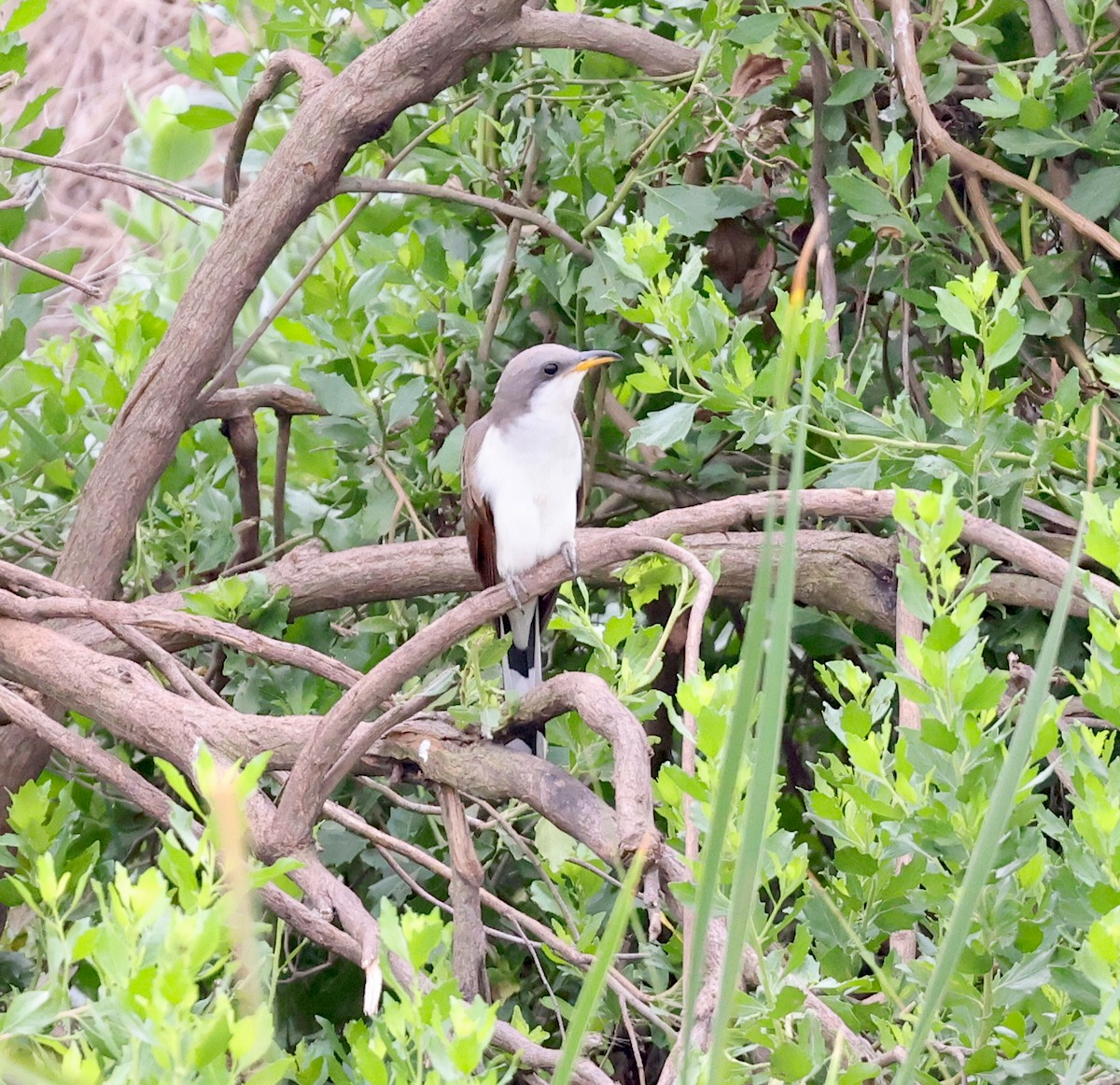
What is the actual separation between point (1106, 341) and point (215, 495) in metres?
1.71

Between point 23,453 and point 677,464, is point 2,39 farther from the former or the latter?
point 677,464

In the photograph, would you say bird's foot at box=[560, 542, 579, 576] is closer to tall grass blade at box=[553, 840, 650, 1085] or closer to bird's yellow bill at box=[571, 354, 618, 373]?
bird's yellow bill at box=[571, 354, 618, 373]

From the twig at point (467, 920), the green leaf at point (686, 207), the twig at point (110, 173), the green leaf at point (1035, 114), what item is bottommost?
the twig at point (467, 920)

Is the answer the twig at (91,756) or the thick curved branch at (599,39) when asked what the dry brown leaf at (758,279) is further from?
the twig at (91,756)

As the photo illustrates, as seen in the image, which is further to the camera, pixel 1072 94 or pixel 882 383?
pixel 882 383

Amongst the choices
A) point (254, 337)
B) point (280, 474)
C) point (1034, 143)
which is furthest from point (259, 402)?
point (1034, 143)

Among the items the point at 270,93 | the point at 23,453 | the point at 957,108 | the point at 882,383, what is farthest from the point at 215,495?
the point at 957,108

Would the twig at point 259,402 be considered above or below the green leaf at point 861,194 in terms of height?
below

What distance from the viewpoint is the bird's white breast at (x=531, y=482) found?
9.18 ft

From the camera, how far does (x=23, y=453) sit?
2.78 meters

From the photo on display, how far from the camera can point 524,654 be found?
3.02 m

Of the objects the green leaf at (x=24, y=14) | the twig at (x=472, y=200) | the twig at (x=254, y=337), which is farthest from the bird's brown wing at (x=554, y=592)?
the green leaf at (x=24, y=14)

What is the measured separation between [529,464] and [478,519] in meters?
0.18

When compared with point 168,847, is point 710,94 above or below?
above
